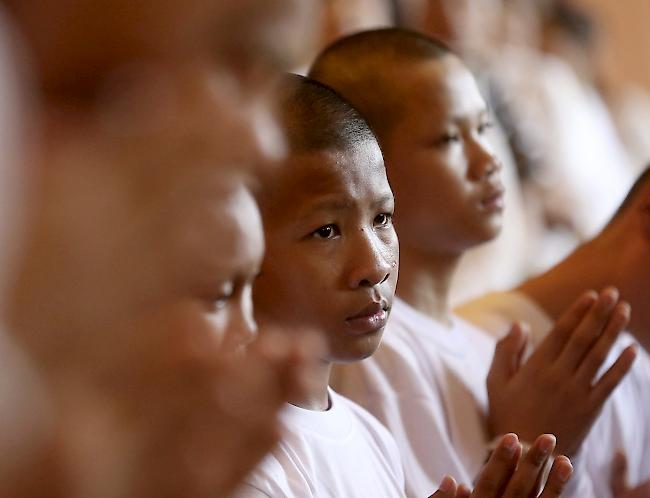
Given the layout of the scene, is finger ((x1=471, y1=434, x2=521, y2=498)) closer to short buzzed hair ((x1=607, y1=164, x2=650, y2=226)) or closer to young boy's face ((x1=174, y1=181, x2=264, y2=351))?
young boy's face ((x1=174, y1=181, x2=264, y2=351))

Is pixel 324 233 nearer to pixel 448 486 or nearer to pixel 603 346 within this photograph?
pixel 448 486

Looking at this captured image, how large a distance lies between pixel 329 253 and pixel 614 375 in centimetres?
33

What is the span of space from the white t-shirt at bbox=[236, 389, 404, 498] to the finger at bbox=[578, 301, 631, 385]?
199mm

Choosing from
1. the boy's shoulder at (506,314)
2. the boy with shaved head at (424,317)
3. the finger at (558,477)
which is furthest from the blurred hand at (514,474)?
the boy's shoulder at (506,314)

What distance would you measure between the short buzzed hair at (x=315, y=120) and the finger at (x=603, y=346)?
0.97 ft

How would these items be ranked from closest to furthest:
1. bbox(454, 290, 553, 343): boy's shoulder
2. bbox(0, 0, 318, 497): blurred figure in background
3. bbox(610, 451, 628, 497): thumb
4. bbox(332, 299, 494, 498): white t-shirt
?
bbox(0, 0, 318, 497): blurred figure in background, bbox(332, 299, 494, 498): white t-shirt, bbox(610, 451, 628, 497): thumb, bbox(454, 290, 553, 343): boy's shoulder

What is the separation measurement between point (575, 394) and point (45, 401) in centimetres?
63

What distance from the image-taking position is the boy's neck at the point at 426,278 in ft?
3.11

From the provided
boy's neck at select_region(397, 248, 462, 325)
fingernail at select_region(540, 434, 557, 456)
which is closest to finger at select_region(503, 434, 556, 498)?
fingernail at select_region(540, 434, 557, 456)

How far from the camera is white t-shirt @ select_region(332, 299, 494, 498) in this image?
871mm

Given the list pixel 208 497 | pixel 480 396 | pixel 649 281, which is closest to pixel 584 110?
pixel 649 281

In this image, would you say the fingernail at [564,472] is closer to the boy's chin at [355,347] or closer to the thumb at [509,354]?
the boy's chin at [355,347]

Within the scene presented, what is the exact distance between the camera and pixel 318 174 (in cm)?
68

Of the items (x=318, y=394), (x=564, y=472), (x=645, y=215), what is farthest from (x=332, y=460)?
(x=645, y=215)
